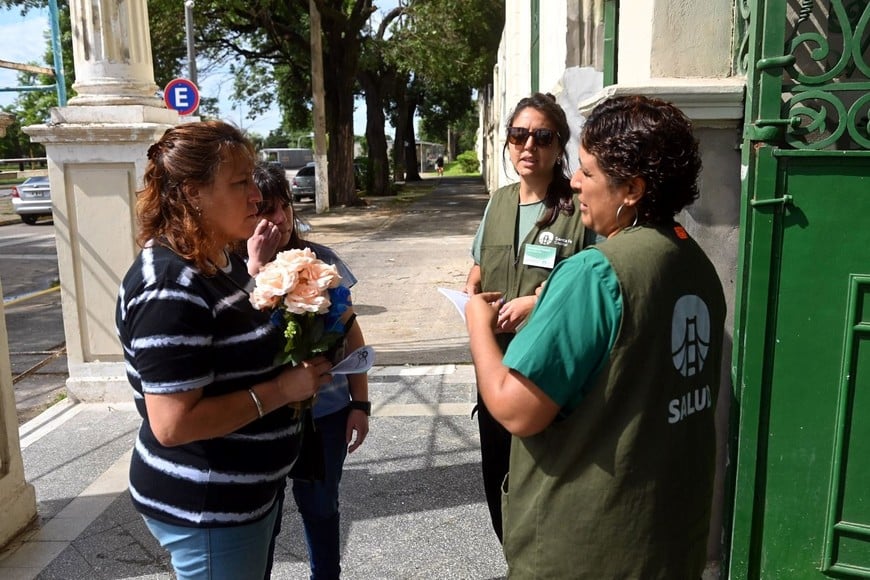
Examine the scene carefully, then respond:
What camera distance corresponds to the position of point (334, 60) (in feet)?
77.8

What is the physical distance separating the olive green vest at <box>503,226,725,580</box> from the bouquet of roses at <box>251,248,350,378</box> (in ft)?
1.97

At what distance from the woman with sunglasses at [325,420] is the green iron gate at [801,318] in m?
1.45

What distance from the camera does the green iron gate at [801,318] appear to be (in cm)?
241

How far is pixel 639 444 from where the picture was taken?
1.58m

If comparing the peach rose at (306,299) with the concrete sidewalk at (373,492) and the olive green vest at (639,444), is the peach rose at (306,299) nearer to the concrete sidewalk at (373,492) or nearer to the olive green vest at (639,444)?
the olive green vest at (639,444)

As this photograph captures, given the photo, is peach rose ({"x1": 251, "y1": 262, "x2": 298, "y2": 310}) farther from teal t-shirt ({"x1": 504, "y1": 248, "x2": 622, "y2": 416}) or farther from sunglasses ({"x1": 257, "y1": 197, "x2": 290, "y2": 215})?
sunglasses ({"x1": 257, "y1": 197, "x2": 290, "y2": 215})

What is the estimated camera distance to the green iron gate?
7.89ft

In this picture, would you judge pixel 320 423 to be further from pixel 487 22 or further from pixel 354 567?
pixel 487 22

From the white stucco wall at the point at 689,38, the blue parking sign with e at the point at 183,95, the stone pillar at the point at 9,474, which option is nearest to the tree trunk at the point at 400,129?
the blue parking sign with e at the point at 183,95

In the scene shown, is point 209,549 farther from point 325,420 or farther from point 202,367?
point 325,420

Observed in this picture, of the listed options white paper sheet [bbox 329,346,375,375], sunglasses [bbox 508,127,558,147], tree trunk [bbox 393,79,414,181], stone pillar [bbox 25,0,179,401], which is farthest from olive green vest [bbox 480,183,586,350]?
tree trunk [bbox 393,79,414,181]

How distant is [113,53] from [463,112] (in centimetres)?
4684

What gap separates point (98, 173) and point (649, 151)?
4665mm

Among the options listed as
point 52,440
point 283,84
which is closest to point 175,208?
point 52,440
